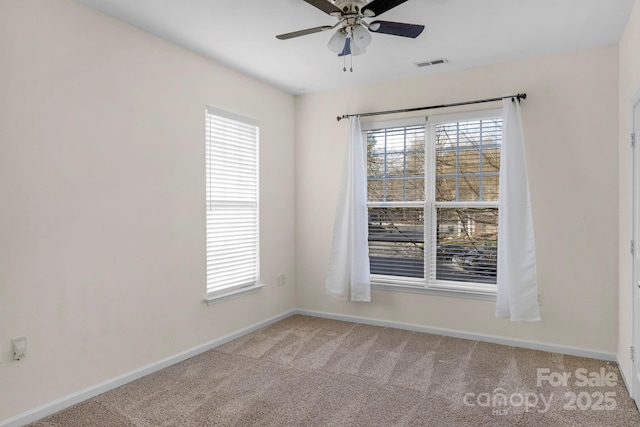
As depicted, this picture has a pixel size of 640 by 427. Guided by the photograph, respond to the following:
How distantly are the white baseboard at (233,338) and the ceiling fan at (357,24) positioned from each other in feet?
8.82

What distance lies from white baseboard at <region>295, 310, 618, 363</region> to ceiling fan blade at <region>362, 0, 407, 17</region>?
10.2 ft

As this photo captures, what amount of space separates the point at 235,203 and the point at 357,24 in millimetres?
2166

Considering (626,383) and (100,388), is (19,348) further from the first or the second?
(626,383)

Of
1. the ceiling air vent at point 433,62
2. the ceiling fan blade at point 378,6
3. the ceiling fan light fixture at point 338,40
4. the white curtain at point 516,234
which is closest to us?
the ceiling fan blade at point 378,6

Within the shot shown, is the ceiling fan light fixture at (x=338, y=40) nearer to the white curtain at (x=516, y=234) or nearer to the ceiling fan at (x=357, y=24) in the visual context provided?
the ceiling fan at (x=357, y=24)

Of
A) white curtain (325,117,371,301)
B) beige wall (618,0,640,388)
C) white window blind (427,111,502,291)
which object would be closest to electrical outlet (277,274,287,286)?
white curtain (325,117,371,301)

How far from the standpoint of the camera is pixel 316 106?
4.88 meters

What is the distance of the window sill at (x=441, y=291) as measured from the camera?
398 centimetres

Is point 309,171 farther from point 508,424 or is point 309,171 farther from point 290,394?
point 508,424

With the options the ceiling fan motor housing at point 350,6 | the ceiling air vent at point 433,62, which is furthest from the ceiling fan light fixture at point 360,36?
the ceiling air vent at point 433,62

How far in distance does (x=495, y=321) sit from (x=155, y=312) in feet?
10.1

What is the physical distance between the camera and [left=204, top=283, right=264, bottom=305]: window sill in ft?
12.5

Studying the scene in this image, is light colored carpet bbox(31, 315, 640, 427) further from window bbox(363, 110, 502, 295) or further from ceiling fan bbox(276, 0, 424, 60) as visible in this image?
ceiling fan bbox(276, 0, 424, 60)

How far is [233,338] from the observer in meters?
4.07
